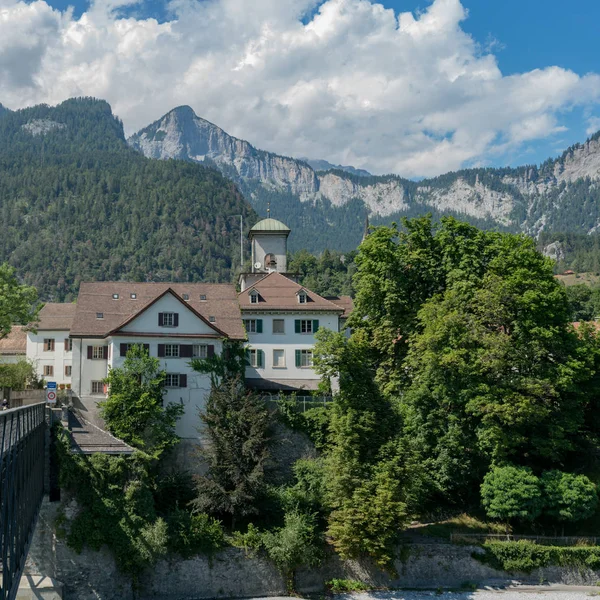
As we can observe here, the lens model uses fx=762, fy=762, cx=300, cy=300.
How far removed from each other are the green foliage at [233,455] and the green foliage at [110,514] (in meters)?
3.27

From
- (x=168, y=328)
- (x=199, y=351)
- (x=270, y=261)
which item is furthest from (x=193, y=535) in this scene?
(x=270, y=261)

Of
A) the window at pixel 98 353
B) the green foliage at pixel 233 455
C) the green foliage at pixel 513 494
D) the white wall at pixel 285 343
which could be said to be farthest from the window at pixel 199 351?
the green foliage at pixel 513 494

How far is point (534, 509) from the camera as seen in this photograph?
4106cm

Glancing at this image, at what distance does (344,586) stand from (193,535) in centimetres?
833

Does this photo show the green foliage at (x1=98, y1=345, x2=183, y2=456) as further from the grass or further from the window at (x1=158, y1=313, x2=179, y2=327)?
the grass

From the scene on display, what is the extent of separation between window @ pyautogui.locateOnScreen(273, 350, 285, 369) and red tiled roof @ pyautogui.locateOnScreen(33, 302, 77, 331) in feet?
78.6

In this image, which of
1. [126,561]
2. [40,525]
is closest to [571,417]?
[126,561]

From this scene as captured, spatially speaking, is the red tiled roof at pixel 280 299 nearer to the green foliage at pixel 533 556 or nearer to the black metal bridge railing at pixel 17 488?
the green foliage at pixel 533 556

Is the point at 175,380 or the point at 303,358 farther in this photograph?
the point at 303,358

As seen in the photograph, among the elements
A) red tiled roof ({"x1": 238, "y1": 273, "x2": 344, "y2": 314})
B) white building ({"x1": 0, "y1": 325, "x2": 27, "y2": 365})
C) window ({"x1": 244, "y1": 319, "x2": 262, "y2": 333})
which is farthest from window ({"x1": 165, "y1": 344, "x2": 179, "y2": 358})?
white building ({"x1": 0, "y1": 325, "x2": 27, "y2": 365})

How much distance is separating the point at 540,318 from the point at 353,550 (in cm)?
1693

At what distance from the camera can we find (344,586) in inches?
1558

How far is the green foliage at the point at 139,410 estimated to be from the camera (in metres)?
41.5

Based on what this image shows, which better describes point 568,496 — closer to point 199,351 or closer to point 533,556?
point 533,556
